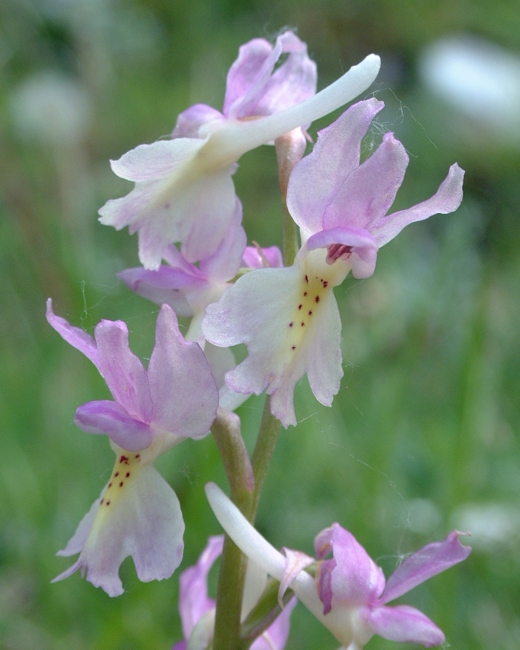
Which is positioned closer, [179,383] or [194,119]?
[179,383]

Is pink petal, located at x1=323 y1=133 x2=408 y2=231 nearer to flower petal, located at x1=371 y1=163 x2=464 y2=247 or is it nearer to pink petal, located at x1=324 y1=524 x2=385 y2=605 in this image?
flower petal, located at x1=371 y1=163 x2=464 y2=247

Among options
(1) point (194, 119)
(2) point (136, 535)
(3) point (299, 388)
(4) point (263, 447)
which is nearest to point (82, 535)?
(2) point (136, 535)

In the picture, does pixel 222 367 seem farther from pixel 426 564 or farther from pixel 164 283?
pixel 426 564

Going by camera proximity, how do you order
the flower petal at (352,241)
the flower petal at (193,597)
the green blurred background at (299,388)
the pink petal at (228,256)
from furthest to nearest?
the green blurred background at (299,388)
the flower petal at (193,597)
the pink petal at (228,256)
the flower petal at (352,241)

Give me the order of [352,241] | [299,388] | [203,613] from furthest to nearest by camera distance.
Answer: [299,388]
[203,613]
[352,241]

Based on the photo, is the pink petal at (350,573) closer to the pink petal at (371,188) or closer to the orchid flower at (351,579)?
the orchid flower at (351,579)

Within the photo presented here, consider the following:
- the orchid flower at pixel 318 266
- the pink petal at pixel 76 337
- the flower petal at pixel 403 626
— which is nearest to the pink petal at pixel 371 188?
the orchid flower at pixel 318 266
